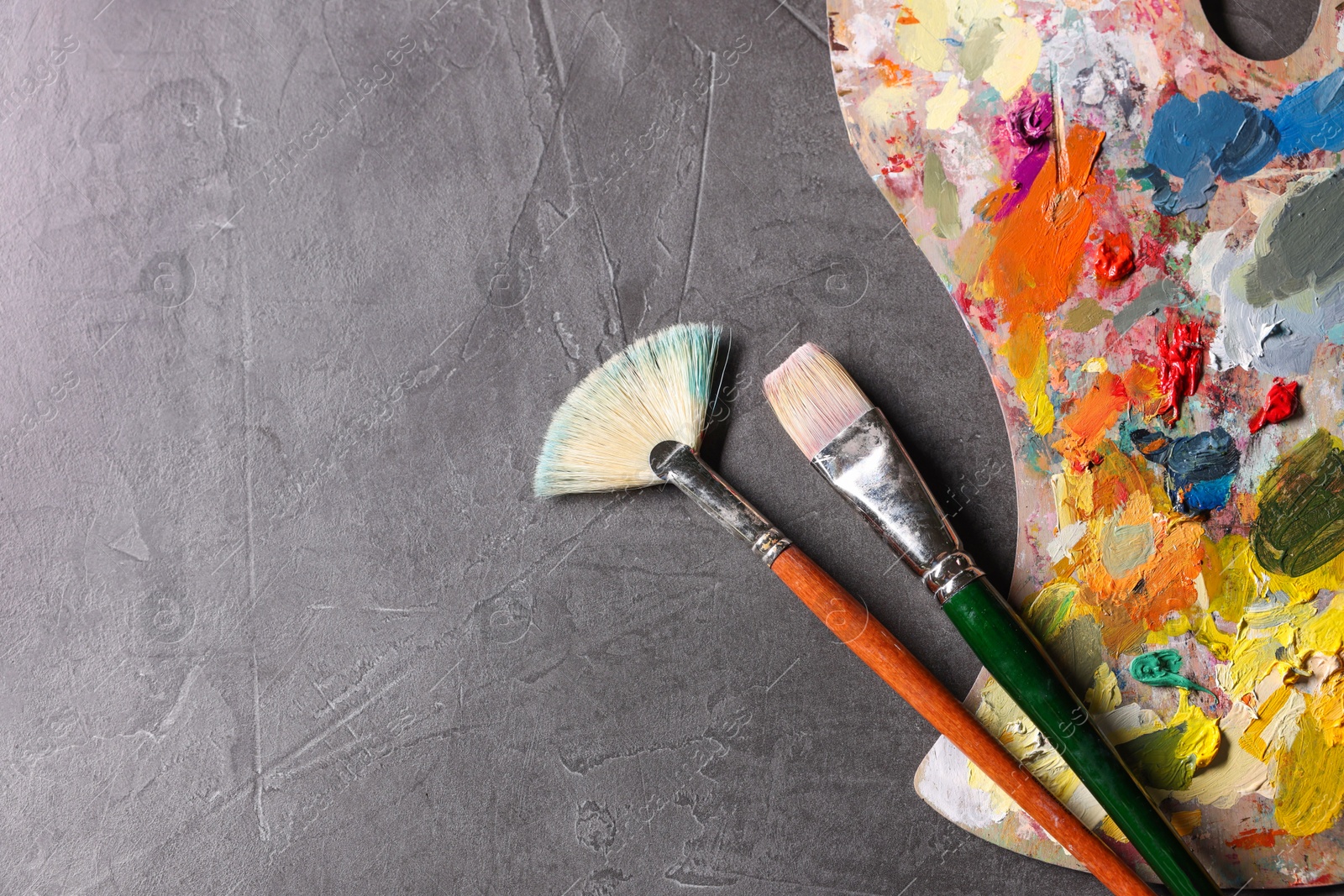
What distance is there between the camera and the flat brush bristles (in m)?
1.42

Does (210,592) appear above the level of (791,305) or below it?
above

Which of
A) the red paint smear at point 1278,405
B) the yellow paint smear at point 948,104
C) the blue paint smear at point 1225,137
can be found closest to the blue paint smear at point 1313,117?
the blue paint smear at point 1225,137

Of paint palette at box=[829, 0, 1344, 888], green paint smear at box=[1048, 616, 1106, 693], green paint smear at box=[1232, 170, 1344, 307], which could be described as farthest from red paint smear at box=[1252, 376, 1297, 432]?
green paint smear at box=[1048, 616, 1106, 693]

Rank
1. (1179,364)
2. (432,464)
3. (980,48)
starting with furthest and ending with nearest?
(432,464), (980,48), (1179,364)

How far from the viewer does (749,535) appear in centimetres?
143

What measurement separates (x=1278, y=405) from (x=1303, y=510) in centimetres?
16

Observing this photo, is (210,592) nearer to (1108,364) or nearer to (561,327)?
(561,327)

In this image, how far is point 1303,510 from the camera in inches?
51.4

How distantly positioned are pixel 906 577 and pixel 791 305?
497 mm

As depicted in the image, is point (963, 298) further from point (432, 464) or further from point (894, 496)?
point (432, 464)

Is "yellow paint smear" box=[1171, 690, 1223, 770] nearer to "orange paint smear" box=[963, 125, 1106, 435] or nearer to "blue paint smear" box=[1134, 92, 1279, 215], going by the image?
"orange paint smear" box=[963, 125, 1106, 435]

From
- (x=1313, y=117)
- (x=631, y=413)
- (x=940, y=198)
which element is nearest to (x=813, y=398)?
(x=631, y=413)

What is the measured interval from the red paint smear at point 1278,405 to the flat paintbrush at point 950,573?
462 mm

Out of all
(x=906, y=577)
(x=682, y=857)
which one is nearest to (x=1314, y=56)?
(x=906, y=577)
